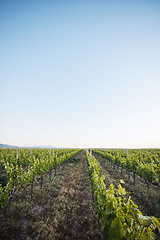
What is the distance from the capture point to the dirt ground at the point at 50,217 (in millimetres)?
3908

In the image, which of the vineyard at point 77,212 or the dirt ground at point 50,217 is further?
the dirt ground at point 50,217

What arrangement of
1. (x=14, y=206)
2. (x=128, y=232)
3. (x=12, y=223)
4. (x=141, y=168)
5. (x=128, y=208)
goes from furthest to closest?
(x=141, y=168) < (x=14, y=206) < (x=12, y=223) < (x=128, y=208) < (x=128, y=232)

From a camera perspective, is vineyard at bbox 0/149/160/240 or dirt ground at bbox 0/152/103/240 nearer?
vineyard at bbox 0/149/160/240

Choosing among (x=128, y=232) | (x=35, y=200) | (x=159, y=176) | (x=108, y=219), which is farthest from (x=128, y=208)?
(x=159, y=176)

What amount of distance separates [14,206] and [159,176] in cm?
850

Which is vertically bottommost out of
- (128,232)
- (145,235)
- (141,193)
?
(141,193)

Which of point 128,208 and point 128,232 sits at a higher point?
point 128,208

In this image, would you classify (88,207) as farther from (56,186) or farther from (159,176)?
(159,176)

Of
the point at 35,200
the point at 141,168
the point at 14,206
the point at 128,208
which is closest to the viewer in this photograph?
the point at 128,208

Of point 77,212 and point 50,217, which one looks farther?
point 77,212

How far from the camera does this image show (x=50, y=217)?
Result: 15.6 feet

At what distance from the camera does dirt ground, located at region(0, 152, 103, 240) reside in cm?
391

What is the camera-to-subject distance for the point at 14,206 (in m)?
5.37

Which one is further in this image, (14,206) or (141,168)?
(141,168)
